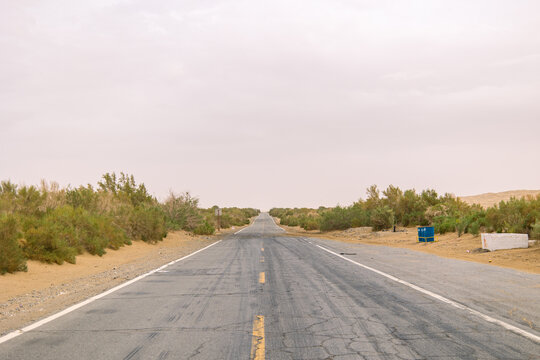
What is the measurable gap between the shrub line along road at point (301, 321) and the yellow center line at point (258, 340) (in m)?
0.02

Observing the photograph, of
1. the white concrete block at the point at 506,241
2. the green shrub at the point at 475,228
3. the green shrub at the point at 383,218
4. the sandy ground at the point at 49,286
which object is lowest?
the sandy ground at the point at 49,286

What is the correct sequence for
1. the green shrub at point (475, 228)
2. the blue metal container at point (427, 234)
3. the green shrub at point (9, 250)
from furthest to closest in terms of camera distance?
the blue metal container at point (427, 234), the green shrub at point (475, 228), the green shrub at point (9, 250)

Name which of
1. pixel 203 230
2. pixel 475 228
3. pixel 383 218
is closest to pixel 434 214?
pixel 383 218

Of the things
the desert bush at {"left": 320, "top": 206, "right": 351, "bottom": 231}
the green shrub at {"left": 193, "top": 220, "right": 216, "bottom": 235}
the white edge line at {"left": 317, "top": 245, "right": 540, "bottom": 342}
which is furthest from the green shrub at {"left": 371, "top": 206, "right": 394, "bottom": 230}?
the white edge line at {"left": 317, "top": 245, "right": 540, "bottom": 342}

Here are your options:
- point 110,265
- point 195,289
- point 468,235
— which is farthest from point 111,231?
point 468,235

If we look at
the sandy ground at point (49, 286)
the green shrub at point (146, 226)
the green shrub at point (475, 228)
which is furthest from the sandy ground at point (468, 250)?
the green shrub at point (146, 226)

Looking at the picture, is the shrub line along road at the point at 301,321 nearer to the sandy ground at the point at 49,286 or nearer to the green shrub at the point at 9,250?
the sandy ground at the point at 49,286

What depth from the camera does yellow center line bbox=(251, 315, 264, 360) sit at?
4.82 metres

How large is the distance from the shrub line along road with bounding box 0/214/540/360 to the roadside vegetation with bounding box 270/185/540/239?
10.6 metres

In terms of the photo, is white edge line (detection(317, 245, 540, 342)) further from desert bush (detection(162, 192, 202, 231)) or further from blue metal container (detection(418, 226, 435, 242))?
desert bush (detection(162, 192, 202, 231))

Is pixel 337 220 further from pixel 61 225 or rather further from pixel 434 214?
pixel 61 225

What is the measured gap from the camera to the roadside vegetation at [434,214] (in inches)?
810

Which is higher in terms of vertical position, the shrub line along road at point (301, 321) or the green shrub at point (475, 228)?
the green shrub at point (475, 228)

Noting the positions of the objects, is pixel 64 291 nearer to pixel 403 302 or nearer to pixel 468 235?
pixel 403 302
